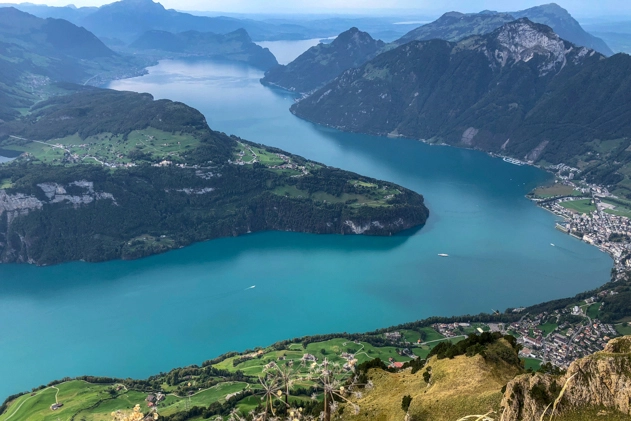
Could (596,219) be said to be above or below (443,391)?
below

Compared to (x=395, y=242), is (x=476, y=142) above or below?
above

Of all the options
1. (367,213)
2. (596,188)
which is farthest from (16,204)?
(596,188)

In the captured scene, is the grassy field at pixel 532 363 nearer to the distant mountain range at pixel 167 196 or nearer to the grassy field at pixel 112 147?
the distant mountain range at pixel 167 196

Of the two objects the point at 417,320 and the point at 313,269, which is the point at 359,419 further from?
the point at 313,269

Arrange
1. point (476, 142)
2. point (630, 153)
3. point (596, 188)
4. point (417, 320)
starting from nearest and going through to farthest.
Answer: point (417, 320), point (596, 188), point (630, 153), point (476, 142)

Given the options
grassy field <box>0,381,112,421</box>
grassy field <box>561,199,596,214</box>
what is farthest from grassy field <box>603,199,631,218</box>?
grassy field <box>0,381,112,421</box>

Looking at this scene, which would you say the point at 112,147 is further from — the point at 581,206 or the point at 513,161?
the point at 513,161

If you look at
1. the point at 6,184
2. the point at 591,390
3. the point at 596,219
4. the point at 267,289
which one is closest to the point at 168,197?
the point at 6,184
